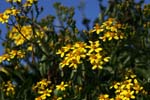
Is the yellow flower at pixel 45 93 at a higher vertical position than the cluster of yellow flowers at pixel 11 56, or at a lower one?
lower

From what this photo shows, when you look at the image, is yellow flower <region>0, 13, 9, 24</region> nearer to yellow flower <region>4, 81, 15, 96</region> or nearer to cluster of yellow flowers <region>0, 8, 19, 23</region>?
cluster of yellow flowers <region>0, 8, 19, 23</region>

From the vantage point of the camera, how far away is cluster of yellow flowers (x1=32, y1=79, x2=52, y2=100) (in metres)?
4.41

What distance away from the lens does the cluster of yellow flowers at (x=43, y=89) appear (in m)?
4.41

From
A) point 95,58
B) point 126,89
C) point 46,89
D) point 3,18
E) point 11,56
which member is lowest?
point 126,89

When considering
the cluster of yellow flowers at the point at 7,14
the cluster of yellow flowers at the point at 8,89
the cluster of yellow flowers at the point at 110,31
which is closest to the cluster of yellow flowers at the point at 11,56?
the cluster of yellow flowers at the point at 8,89

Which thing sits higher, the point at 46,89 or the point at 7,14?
the point at 7,14

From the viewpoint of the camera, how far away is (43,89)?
14.9 ft

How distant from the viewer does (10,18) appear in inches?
186

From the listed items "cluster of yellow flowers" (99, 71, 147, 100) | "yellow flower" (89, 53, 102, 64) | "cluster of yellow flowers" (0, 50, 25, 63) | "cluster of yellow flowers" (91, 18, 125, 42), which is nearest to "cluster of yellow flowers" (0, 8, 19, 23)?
"cluster of yellow flowers" (0, 50, 25, 63)

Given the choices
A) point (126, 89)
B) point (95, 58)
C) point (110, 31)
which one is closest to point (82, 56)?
point (95, 58)

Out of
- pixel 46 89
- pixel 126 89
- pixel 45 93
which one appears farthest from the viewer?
pixel 46 89

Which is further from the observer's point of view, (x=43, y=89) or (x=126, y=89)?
(x=43, y=89)

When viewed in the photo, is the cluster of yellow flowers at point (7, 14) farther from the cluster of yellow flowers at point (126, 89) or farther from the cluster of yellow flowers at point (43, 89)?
the cluster of yellow flowers at point (126, 89)

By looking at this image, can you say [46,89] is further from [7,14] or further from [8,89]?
[7,14]
